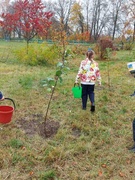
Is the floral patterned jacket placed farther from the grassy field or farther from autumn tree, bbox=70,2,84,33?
autumn tree, bbox=70,2,84,33

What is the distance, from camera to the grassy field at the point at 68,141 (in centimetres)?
269

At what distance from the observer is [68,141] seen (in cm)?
334

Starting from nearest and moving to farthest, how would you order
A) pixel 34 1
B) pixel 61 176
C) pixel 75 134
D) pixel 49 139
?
pixel 61 176 < pixel 49 139 < pixel 75 134 < pixel 34 1

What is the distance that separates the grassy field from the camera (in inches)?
106

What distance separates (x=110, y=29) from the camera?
41.6m

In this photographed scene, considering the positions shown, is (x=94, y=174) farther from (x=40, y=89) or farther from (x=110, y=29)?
(x=110, y=29)

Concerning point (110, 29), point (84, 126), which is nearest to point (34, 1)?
point (84, 126)

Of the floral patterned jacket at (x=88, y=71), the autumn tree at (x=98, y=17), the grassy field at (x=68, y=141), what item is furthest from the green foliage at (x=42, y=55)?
the autumn tree at (x=98, y=17)

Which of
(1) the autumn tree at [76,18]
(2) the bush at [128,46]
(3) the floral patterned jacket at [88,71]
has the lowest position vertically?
(3) the floral patterned jacket at [88,71]

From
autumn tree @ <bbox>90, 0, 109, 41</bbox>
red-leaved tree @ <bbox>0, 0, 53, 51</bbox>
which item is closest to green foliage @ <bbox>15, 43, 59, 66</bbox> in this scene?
red-leaved tree @ <bbox>0, 0, 53, 51</bbox>

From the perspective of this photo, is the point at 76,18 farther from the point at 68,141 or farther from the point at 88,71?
the point at 68,141

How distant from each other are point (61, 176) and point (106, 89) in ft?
12.8

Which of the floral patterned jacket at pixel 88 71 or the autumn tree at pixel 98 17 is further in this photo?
the autumn tree at pixel 98 17

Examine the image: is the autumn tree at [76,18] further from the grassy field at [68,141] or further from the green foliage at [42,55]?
the grassy field at [68,141]
